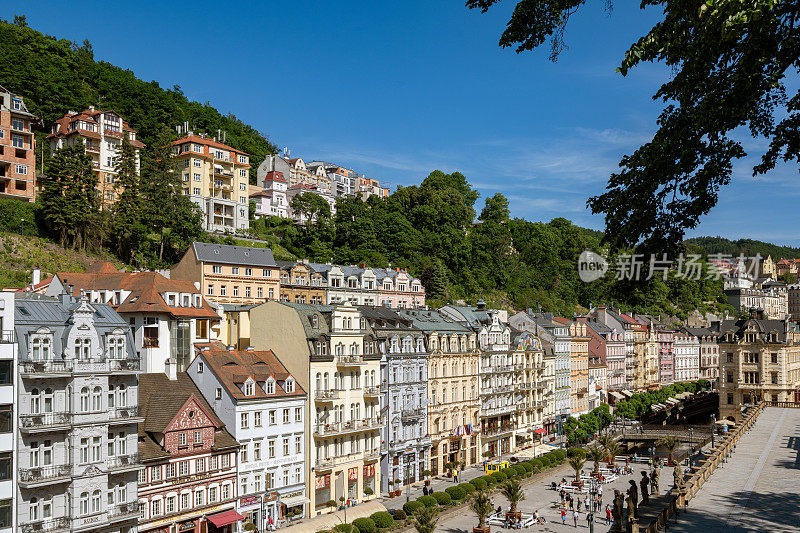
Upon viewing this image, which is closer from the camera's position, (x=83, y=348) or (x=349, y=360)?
(x=83, y=348)

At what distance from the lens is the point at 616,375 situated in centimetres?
12362

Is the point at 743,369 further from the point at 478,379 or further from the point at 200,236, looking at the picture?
the point at 200,236

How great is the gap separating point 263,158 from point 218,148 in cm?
4279

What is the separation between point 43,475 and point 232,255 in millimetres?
44341

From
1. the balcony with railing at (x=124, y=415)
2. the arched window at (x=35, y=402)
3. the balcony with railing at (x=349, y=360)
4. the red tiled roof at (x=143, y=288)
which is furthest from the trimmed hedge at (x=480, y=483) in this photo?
the arched window at (x=35, y=402)

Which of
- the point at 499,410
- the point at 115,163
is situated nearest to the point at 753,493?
the point at 499,410

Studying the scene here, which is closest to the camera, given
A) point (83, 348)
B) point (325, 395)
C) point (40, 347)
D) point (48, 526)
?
point (48, 526)

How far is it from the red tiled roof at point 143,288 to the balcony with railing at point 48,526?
1779cm

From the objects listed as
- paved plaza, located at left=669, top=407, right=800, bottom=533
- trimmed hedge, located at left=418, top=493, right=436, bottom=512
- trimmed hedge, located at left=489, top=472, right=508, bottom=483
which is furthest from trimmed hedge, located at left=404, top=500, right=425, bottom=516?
paved plaza, located at left=669, top=407, right=800, bottom=533

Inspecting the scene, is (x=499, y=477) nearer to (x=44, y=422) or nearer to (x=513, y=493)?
(x=513, y=493)

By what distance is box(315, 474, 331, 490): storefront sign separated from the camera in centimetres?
5797

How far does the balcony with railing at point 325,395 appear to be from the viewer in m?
58.4

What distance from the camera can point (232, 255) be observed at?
82500mm

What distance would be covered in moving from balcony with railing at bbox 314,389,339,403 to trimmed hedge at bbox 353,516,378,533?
12961mm
